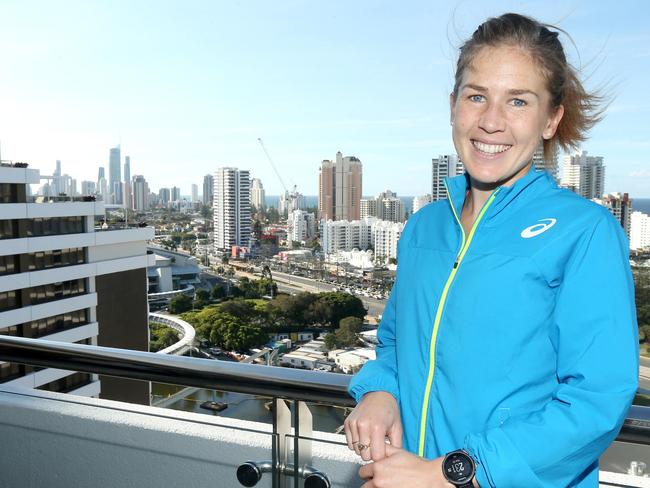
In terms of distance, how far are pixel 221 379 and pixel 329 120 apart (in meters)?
70.4

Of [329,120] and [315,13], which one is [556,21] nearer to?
[315,13]

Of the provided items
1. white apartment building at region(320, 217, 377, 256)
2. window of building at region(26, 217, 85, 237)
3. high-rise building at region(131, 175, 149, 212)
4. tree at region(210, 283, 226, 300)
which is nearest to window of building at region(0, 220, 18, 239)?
window of building at region(26, 217, 85, 237)

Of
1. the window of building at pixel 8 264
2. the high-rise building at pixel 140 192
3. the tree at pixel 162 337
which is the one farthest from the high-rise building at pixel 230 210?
the window of building at pixel 8 264

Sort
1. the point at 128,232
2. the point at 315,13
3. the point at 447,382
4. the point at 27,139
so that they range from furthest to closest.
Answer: the point at 27,139 → the point at 315,13 → the point at 128,232 → the point at 447,382

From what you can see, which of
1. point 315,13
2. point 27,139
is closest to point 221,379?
point 315,13

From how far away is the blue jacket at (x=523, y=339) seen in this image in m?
0.57

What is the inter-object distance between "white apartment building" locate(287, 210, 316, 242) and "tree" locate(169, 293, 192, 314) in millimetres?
14481

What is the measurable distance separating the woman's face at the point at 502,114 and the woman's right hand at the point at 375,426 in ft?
1.04

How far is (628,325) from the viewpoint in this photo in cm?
57

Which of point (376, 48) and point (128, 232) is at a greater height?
point (376, 48)

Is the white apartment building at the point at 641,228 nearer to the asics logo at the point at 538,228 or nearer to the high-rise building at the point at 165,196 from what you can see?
the asics logo at the point at 538,228

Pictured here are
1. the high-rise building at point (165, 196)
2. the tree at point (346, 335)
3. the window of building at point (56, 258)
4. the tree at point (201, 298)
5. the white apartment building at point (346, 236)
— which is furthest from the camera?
the high-rise building at point (165, 196)

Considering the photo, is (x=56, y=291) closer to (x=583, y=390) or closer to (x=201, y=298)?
(x=201, y=298)

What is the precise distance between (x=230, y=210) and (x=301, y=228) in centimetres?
517
